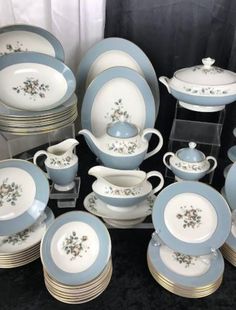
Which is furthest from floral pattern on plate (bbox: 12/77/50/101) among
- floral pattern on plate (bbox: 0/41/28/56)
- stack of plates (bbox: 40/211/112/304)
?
stack of plates (bbox: 40/211/112/304)

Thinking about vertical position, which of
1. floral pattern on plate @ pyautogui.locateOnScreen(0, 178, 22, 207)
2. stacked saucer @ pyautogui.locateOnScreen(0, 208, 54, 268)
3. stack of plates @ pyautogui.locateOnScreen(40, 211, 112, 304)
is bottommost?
stacked saucer @ pyautogui.locateOnScreen(0, 208, 54, 268)

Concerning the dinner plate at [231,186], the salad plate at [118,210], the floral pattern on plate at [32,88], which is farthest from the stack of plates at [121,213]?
the floral pattern on plate at [32,88]

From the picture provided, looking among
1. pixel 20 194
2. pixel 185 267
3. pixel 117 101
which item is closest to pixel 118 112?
pixel 117 101

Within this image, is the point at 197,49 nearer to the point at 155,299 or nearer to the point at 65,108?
the point at 65,108

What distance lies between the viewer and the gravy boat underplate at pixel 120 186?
2.55 ft

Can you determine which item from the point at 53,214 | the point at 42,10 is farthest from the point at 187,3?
the point at 53,214

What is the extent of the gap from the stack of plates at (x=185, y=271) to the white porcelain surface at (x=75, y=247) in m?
0.14

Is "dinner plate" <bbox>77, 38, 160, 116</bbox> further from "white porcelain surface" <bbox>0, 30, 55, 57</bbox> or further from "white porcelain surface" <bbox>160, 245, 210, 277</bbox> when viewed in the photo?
"white porcelain surface" <bbox>160, 245, 210, 277</bbox>

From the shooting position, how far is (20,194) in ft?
2.53

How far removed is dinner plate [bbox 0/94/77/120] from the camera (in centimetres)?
76

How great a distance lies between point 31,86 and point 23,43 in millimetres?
154

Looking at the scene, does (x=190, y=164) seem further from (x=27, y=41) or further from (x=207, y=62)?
(x=27, y=41)

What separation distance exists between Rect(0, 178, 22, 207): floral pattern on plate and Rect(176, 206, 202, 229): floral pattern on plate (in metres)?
0.39

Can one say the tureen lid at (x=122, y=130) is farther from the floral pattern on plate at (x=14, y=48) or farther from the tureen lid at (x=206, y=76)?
the floral pattern on plate at (x=14, y=48)
